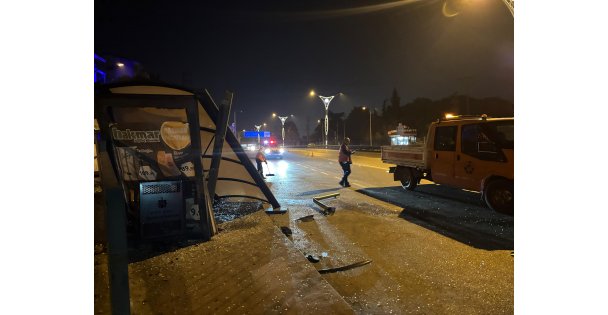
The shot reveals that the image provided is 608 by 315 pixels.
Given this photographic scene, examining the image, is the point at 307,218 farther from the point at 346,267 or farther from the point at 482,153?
the point at 482,153

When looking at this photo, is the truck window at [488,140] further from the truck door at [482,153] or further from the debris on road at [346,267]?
the debris on road at [346,267]

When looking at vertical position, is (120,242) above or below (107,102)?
below

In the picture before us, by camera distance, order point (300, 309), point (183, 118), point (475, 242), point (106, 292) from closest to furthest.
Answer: point (300, 309) → point (106, 292) → point (475, 242) → point (183, 118)

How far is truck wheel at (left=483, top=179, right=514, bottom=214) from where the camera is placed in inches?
301

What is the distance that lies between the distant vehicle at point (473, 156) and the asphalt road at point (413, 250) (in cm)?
55

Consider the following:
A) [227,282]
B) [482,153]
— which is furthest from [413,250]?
[482,153]

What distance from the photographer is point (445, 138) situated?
966 centimetres

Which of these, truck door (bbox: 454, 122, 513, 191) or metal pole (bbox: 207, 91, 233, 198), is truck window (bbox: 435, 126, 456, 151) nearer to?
truck door (bbox: 454, 122, 513, 191)

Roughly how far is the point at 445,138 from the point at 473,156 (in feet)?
3.87

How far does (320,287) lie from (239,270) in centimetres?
106

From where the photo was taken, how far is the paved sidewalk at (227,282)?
3.43 meters

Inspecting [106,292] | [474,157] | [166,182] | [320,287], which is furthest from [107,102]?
[474,157]

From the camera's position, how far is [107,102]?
16.9 ft

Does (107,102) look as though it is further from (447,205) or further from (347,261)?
(447,205)
